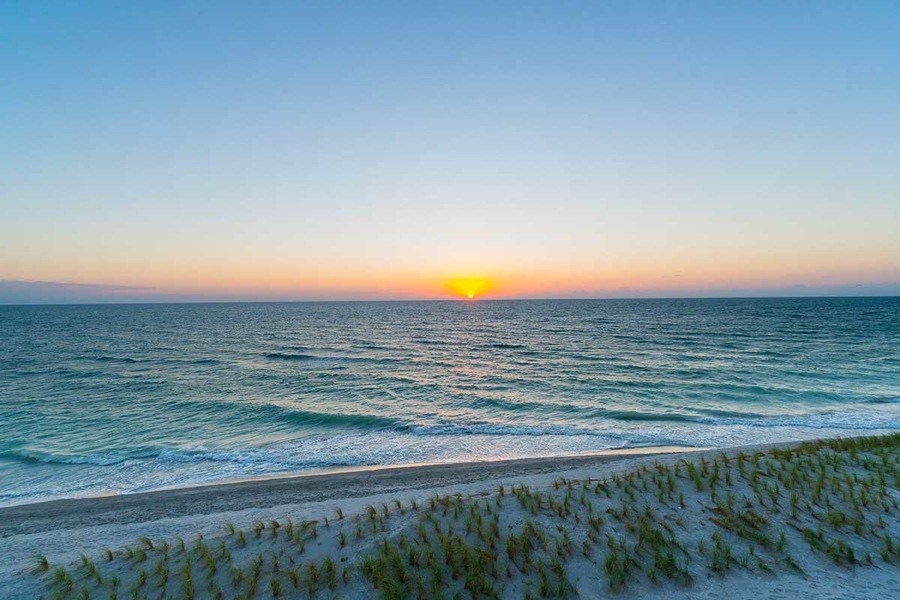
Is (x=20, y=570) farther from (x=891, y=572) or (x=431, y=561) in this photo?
(x=891, y=572)

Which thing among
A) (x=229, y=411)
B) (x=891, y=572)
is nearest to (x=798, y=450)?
(x=891, y=572)

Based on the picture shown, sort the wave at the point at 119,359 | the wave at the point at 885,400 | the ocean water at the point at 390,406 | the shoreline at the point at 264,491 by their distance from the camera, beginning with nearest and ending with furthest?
the shoreline at the point at 264,491 → the ocean water at the point at 390,406 → the wave at the point at 885,400 → the wave at the point at 119,359

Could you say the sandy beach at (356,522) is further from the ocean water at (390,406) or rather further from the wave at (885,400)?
the wave at (885,400)

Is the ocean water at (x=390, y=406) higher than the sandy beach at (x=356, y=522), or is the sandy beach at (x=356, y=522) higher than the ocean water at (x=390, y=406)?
the sandy beach at (x=356, y=522)

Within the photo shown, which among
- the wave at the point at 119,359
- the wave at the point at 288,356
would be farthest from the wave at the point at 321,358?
the wave at the point at 119,359

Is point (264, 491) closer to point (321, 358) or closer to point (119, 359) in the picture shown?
point (321, 358)

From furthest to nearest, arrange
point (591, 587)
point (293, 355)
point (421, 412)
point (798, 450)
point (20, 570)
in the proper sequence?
1. point (293, 355)
2. point (421, 412)
3. point (798, 450)
4. point (20, 570)
5. point (591, 587)

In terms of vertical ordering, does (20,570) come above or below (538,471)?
above

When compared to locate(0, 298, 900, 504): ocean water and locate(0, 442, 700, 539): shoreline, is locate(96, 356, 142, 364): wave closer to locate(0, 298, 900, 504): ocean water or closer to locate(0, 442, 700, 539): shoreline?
locate(0, 298, 900, 504): ocean water
